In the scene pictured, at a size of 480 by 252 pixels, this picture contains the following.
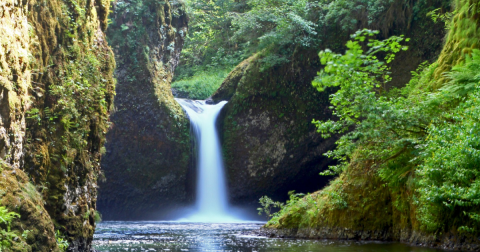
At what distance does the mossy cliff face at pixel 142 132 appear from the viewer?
2255 cm

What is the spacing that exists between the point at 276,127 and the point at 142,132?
7214mm

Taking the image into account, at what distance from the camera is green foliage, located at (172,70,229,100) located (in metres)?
30.3

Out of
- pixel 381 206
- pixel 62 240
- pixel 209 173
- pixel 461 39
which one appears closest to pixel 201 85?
pixel 209 173

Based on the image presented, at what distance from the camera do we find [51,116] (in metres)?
7.00

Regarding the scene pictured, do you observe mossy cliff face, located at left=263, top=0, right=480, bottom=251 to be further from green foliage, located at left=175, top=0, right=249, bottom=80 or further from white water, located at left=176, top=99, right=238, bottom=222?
green foliage, located at left=175, top=0, right=249, bottom=80

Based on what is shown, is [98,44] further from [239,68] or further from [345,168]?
[239,68]

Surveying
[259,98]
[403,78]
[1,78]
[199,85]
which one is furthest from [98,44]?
[199,85]

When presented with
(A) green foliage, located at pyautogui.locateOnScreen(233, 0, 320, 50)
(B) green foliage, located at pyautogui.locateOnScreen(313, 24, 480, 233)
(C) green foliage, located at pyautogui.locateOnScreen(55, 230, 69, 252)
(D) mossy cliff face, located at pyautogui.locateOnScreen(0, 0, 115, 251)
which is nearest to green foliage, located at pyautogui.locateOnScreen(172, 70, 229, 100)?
(A) green foliage, located at pyautogui.locateOnScreen(233, 0, 320, 50)

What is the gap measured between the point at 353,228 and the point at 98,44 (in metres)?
7.52

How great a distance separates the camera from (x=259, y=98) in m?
22.0

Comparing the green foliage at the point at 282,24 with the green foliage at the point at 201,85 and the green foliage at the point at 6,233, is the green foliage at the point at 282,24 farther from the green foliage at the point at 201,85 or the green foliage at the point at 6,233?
the green foliage at the point at 6,233

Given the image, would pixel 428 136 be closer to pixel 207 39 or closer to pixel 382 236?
pixel 382 236

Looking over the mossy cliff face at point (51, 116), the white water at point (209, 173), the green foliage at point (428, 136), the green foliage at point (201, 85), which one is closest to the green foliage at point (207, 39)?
the green foliage at point (201, 85)

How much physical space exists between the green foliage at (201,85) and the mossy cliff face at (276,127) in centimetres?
772
